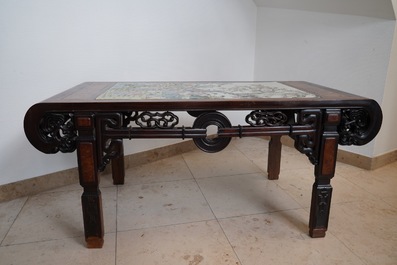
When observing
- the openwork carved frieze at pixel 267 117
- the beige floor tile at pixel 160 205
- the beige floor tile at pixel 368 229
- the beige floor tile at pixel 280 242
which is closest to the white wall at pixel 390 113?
the beige floor tile at pixel 368 229

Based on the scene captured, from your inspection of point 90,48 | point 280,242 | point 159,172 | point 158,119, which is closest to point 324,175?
point 280,242

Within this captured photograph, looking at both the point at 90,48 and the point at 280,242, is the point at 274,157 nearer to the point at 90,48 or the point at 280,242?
the point at 280,242

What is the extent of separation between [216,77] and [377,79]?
4.07 feet

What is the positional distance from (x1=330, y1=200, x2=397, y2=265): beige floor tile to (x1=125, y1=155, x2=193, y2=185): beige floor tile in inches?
39.2

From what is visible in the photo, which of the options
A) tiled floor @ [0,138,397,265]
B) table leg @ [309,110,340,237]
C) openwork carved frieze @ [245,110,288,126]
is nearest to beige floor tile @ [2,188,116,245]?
tiled floor @ [0,138,397,265]

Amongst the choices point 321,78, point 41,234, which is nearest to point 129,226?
point 41,234

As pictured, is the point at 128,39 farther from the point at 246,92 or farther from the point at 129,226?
the point at 129,226

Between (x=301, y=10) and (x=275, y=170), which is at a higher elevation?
(x=301, y=10)

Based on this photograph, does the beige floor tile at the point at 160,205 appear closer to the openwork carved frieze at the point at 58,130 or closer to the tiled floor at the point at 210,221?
the tiled floor at the point at 210,221

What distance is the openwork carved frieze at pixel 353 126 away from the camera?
4.34 feet

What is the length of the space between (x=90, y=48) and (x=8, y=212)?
1089 millimetres

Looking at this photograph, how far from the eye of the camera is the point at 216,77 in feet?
8.55

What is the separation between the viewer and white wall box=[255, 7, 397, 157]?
206cm

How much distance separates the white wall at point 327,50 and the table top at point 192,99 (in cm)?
85
